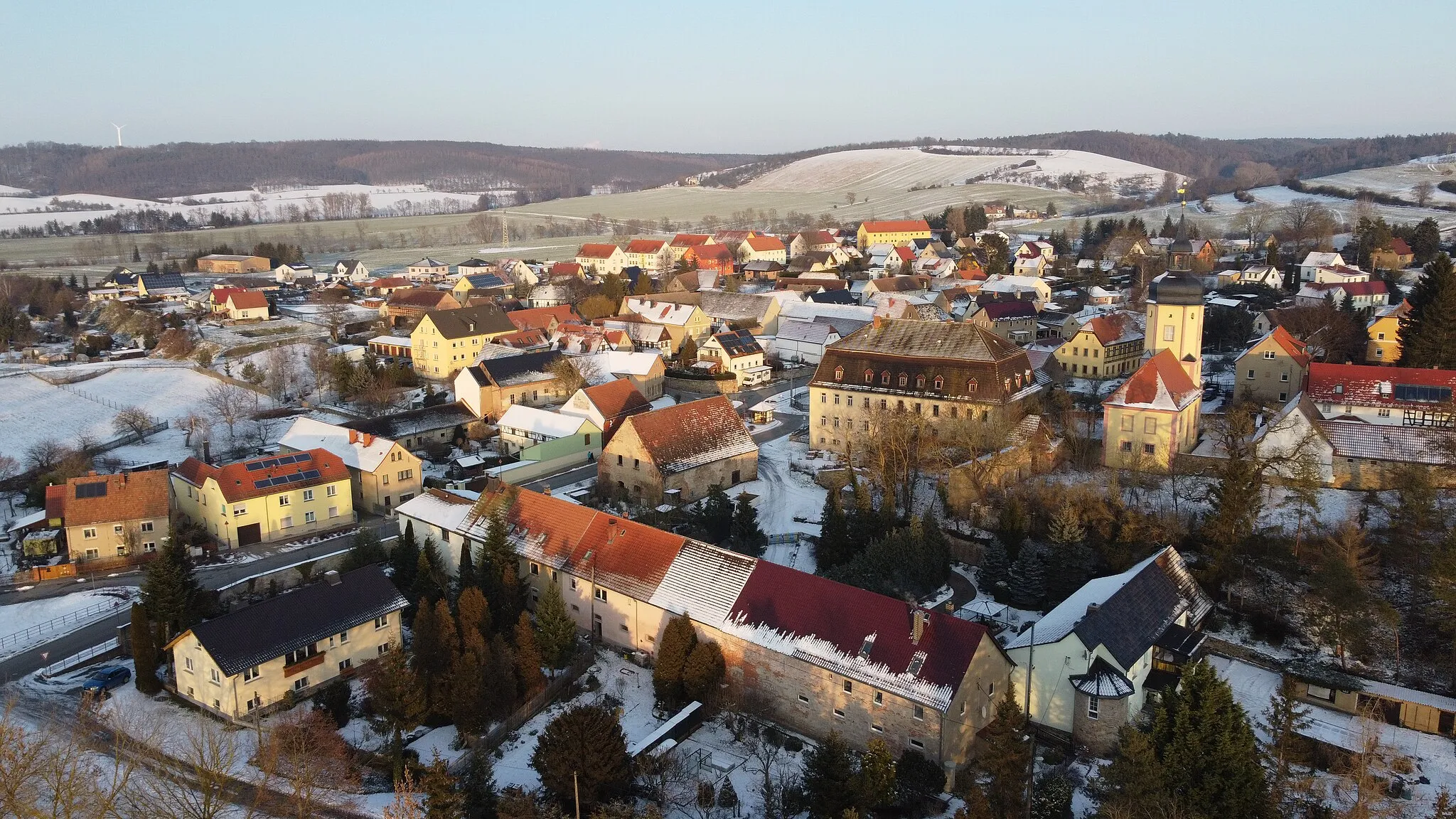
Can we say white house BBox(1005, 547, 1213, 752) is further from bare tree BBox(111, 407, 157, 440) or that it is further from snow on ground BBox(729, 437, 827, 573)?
bare tree BBox(111, 407, 157, 440)

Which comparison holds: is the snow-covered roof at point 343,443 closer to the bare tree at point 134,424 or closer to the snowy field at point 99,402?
the snowy field at point 99,402

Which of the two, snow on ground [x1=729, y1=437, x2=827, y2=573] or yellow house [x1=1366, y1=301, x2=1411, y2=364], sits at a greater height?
yellow house [x1=1366, y1=301, x2=1411, y2=364]

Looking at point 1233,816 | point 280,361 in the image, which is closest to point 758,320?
point 280,361

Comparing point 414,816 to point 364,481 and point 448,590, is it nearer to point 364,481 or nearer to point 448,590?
point 448,590

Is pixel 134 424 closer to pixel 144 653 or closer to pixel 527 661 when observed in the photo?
pixel 144 653

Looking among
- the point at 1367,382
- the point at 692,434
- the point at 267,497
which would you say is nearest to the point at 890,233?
the point at 1367,382

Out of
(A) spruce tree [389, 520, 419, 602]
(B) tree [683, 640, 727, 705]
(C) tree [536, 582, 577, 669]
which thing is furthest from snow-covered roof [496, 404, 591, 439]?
(B) tree [683, 640, 727, 705]
